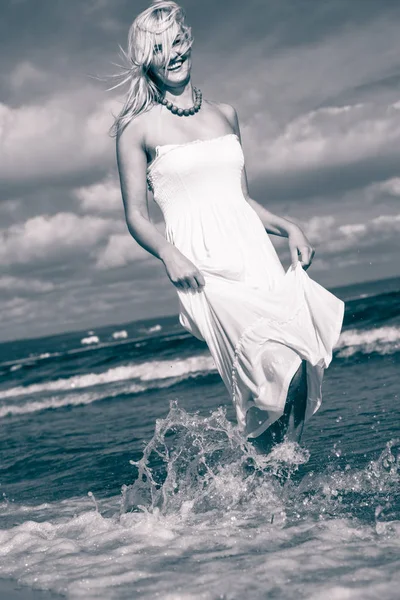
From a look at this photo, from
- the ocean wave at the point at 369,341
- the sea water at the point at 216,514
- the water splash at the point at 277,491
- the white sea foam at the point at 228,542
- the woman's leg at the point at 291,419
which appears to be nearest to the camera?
the white sea foam at the point at 228,542

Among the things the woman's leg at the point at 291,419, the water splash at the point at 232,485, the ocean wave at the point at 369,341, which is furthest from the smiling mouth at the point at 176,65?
the ocean wave at the point at 369,341

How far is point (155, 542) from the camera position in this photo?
13.1 ft

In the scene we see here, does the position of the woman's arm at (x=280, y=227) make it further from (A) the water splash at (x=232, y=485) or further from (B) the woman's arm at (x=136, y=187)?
(A) the water splash at (x=232, y=485)

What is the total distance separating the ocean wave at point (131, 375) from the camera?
21.2 m

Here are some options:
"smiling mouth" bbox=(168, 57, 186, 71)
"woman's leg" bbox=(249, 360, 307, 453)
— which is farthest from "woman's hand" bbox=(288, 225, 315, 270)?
"smiling mouth" bbox=(168, 57, 186, 71)

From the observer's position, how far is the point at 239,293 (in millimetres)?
3834

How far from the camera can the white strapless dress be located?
12.3ft

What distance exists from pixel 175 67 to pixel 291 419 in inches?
81.8

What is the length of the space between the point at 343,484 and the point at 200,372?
15149 millimetres

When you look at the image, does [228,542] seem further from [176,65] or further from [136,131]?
[176,65]

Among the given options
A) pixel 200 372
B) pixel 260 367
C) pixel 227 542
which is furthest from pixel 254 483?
pixel 200 372

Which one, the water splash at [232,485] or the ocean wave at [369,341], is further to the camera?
the ocean wave at [369,341]

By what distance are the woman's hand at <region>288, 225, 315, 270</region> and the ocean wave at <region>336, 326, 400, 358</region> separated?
42.0ft

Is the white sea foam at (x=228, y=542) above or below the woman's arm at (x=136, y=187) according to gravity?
below
